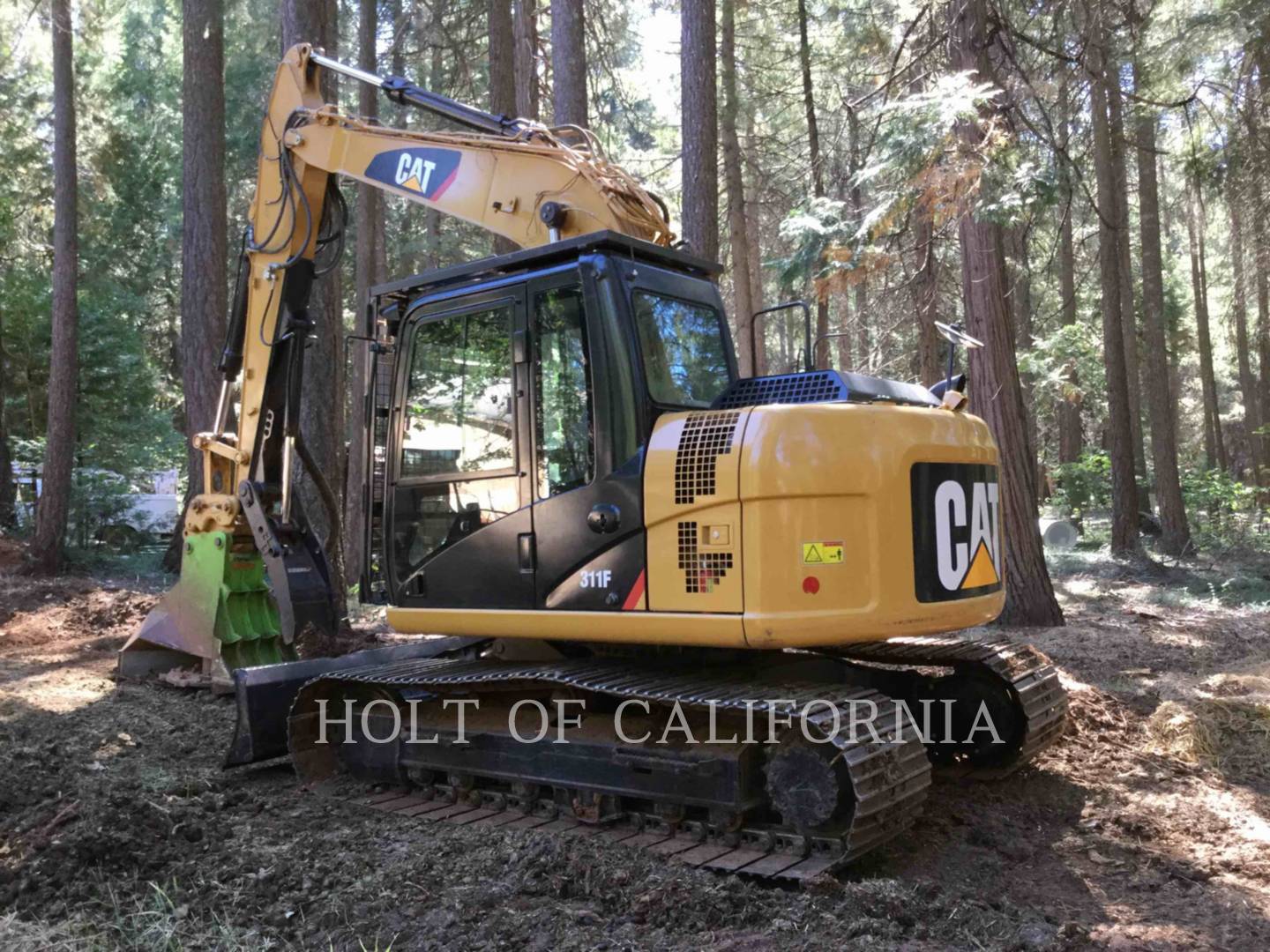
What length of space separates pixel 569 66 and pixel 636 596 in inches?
286

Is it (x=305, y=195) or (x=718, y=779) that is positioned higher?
(x=305, y=195)

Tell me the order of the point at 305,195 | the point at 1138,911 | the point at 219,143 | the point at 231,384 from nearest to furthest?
1. the point at 1138,911
2. the point at 305,195
3. the point at 231,384
4. the point at 219,143

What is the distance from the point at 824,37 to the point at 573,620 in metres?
16.1

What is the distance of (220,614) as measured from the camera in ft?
23.0

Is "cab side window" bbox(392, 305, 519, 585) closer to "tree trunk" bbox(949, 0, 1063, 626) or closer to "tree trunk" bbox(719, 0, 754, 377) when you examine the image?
"tree trunk" bbox(949, 0, 1063, 626)

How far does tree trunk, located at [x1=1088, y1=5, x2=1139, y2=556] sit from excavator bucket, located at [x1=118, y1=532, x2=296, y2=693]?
12838 millimetres

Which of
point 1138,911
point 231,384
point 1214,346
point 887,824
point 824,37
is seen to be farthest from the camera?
point 1214,346

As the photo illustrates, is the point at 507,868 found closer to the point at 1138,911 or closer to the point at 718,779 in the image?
the point at 718,779

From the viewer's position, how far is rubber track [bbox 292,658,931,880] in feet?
13.6

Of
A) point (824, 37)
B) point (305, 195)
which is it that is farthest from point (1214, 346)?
point (305, 195)

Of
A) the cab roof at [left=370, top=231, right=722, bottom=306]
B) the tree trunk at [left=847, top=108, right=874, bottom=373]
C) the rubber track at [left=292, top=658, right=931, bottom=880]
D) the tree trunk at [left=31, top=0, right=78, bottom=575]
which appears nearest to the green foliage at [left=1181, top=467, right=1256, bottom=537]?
the tree trunk at [left=847, top=108, right=874, bottom=373]

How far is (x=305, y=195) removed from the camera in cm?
656

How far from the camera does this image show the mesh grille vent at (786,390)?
15.6 feet

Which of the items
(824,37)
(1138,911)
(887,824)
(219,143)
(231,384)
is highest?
(824,37)
